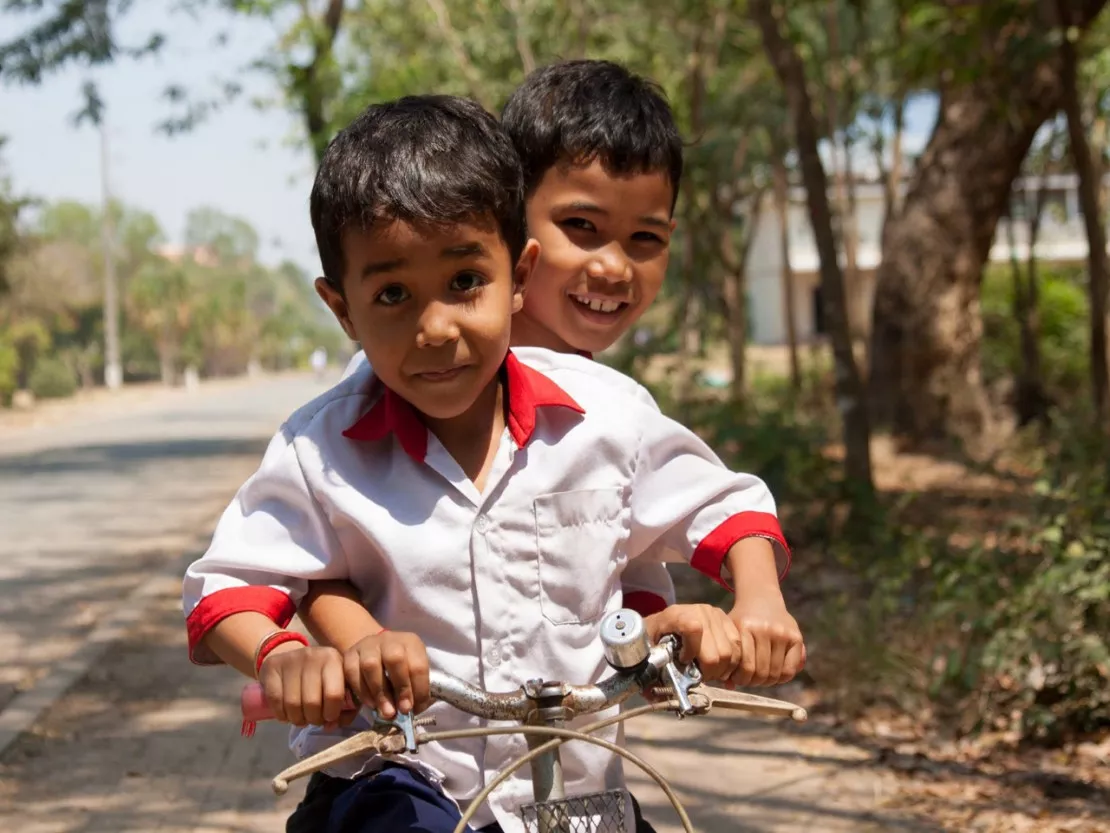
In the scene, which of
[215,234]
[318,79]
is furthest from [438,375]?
[215,234]

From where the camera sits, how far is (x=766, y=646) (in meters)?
1.95

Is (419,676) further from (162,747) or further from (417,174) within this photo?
(162,747)

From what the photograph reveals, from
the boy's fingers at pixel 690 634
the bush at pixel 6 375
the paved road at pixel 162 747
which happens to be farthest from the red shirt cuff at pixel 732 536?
the bush at pixel 6 375

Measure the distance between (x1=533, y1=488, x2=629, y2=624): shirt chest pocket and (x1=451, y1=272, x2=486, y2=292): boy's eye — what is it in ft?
1.08

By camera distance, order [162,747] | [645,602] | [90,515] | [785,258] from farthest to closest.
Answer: [785,258] < [90,515] < [162,747] < [645,602]

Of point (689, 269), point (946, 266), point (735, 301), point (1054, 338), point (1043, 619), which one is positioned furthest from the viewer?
point (735, 301)

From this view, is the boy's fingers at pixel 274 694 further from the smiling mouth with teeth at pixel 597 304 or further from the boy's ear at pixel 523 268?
the smiling mouth with teeth at pixel 597 304

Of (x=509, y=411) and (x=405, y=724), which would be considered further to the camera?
(x=509, y=411)

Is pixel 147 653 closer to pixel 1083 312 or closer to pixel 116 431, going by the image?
pixel 1083 312

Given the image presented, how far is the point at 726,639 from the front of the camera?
1.87 m

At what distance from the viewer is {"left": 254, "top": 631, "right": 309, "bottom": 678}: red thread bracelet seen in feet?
6.30

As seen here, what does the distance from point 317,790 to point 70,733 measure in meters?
3.93

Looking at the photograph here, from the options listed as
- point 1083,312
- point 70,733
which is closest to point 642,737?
point 70,733

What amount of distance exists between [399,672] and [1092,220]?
7.00 meters
